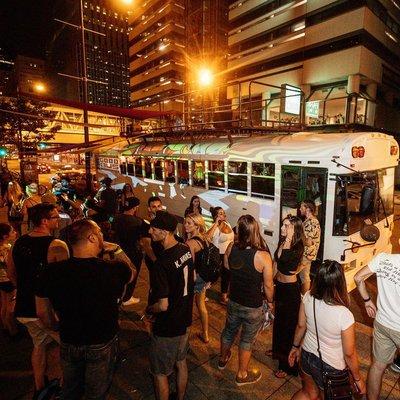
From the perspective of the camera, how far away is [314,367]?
256cm

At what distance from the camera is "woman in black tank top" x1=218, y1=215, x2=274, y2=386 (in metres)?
3.21

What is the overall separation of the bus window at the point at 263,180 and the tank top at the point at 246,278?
3.57 metres

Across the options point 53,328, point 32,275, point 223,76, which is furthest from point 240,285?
point 223,76

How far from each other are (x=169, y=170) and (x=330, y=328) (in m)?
8.01

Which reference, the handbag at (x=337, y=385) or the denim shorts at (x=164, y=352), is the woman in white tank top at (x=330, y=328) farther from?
the denim shorts at (x=164, y=352)

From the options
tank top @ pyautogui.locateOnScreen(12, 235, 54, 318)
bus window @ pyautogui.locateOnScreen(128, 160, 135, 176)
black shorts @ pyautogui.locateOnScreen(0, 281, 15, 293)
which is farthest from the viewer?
bus window @ pyautogui.locateOnScreen(128, 160, 135, 176)

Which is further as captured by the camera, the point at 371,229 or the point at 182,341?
the point at 371,229

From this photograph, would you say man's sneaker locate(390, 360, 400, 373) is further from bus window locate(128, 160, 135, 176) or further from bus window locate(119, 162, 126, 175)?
bus window locate(119, 162, 126, 175)

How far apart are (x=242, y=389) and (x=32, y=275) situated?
9.04 feet

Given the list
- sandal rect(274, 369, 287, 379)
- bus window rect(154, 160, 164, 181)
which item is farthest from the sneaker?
bus window rect(154, 160, 164, 181)

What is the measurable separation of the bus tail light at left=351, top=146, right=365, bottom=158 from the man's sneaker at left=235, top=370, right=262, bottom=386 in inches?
157

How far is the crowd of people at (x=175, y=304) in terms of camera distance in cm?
232

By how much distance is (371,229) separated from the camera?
494cm

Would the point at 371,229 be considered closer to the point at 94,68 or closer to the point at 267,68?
the point at 267,68
